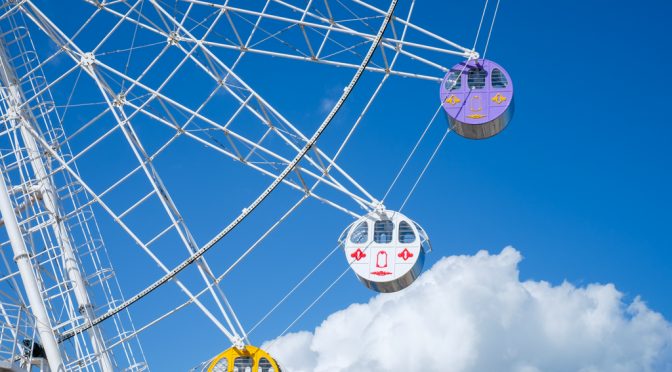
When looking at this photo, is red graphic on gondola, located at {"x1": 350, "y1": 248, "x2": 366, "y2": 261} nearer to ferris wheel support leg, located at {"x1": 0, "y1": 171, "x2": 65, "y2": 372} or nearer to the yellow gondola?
the yellow gondola

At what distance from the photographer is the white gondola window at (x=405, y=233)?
31344 mm

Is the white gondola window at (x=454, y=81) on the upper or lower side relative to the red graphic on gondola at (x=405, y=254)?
upper

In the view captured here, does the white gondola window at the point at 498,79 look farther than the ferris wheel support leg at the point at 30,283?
Yes

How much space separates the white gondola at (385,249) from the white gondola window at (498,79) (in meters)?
3.92

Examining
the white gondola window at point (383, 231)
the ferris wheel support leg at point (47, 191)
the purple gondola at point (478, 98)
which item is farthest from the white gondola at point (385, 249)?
the ferris wheel support leg at point (47, 191)

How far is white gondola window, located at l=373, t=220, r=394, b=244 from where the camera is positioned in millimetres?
31500

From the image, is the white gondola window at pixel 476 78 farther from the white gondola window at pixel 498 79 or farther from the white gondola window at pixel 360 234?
the white gondola window at pixel 360 234

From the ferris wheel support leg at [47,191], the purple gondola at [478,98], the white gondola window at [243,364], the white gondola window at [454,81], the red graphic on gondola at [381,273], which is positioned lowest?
the white gondola window at [243,364]

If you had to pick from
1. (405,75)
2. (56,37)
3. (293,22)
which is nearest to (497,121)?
(405,75)

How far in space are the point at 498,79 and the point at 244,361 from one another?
9.01 metres

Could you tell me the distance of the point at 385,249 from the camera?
103ft

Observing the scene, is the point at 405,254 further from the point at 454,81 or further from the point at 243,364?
the point at 454,81

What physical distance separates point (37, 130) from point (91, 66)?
2.92 m

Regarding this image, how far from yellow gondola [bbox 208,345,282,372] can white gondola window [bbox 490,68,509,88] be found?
8.42 metres
